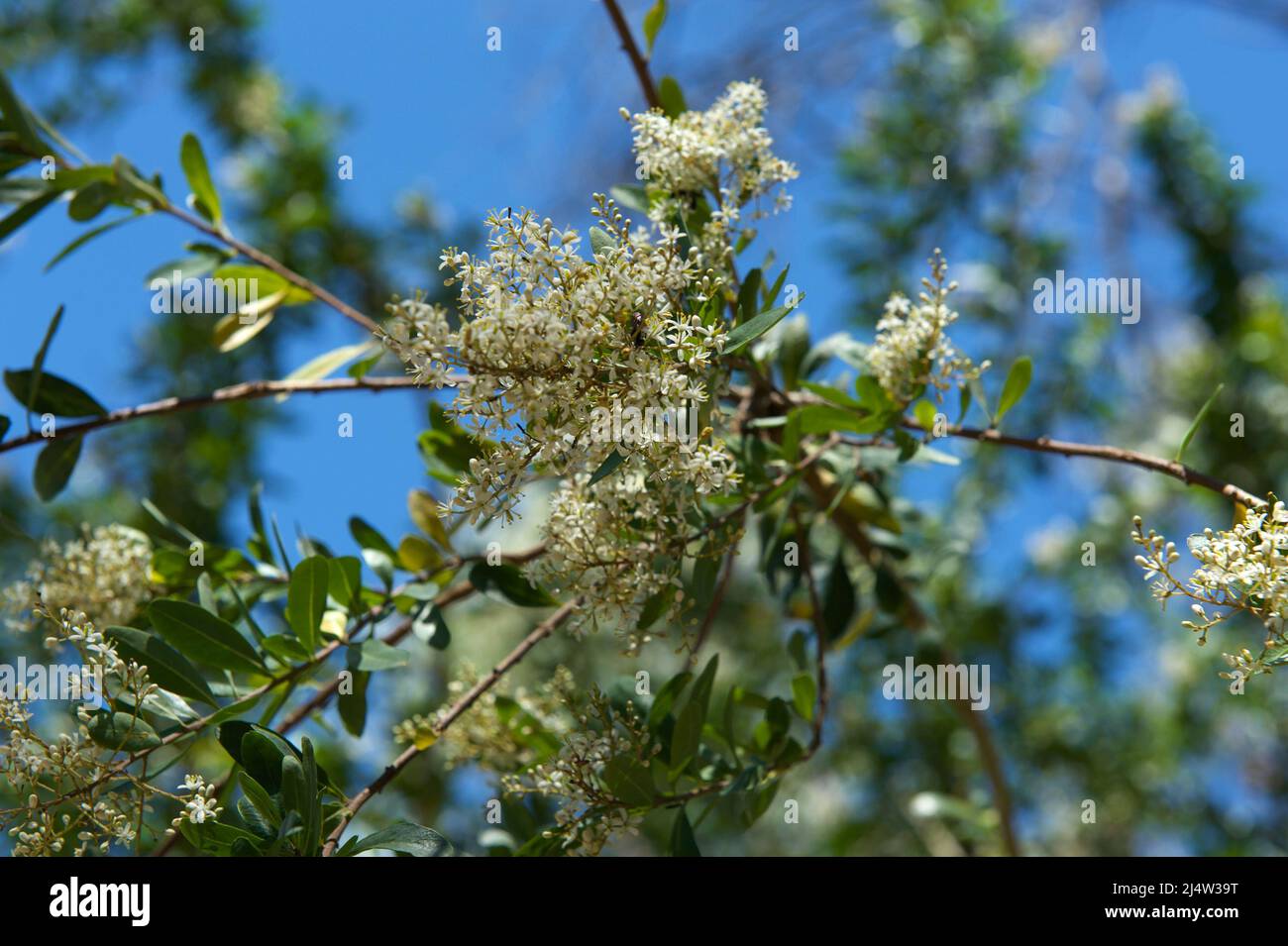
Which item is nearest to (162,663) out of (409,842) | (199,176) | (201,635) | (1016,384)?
(201,635)

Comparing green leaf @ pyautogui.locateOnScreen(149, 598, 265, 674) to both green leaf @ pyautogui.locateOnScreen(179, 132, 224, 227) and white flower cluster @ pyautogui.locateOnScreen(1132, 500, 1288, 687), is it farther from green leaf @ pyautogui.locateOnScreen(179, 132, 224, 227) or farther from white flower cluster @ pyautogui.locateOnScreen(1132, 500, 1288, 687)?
white flower cluster @ pyautogui.locateOnScreen(1132, 500, 1288, 687)

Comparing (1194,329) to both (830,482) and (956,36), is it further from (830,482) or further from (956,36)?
(830,482)

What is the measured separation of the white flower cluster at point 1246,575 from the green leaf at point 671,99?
89cm

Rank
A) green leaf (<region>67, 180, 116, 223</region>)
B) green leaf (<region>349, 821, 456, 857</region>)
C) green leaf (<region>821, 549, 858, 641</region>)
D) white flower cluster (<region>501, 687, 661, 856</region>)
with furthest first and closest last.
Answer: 1. green leaf (<region>821, 549, 858, 641</region>)
2. green leaf (<region>67, 180, 116, 223</region>)
3. white flower cluster (<region>501, 687, 661, 856</region>)
4. green leaf (<region>349, 821, 456, 857</region>)

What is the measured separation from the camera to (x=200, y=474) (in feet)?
12.5

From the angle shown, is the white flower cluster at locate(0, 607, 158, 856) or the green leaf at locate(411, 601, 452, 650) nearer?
the white flower cluster at locate(0, 607, 158, 856)

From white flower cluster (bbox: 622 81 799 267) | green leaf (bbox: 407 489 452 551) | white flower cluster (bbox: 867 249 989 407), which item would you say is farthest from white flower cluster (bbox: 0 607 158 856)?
white flower cluster (bbox: 867 249 989 407)

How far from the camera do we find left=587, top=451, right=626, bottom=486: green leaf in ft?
3.75

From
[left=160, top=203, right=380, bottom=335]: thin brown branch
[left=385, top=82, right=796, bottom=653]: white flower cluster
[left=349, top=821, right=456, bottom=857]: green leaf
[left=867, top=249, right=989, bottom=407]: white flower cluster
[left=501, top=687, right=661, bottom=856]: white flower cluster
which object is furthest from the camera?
[left=160, top=203, right=380, bottom=335]: thin brown branch

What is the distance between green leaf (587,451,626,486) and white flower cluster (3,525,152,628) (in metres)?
0.91

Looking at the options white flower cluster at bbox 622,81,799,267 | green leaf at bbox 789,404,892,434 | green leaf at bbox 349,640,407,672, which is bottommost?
green leaf at bbox 349,640,407,672

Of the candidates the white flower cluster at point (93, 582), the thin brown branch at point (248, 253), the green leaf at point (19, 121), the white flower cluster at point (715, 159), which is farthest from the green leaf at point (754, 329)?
the green leaf at point (19, 121)

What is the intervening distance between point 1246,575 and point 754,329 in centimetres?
56

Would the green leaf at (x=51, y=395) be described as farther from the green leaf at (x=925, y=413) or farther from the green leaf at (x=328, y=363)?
the green leaf at (x=925, y=413)
